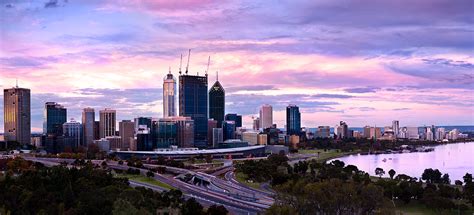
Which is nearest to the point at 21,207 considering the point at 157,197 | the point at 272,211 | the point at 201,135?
the point at 157,197

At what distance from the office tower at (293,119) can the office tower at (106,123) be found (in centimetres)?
4805

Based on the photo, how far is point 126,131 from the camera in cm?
7425

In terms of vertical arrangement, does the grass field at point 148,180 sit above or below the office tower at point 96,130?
below

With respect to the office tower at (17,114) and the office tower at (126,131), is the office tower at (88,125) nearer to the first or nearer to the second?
the office tower at (126,131)

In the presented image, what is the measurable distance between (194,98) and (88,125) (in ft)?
84.4

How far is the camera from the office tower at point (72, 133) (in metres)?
71.0

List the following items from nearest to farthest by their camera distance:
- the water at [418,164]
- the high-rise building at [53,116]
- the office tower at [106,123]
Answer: the water at [418,164]
the high-rise building at [53,116]
the office tower at [106,123]

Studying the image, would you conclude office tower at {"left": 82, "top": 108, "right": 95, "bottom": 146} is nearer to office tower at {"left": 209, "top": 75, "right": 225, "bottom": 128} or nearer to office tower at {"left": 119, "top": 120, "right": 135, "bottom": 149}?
office tower at {"left": 119, "top": 120, "right": 135, "bottom": 149}

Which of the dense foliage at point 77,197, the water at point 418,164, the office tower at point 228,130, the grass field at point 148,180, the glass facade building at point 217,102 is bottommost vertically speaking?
the water at point 418,164

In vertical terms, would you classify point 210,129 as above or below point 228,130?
above

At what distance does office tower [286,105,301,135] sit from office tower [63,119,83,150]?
185ft

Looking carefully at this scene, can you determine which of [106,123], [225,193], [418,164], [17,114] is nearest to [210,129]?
[106,123]

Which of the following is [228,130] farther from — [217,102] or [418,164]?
[418,164]

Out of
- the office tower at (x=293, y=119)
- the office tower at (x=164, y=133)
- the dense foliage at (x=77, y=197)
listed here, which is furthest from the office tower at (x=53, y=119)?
the office tower at (x=293, y=119)
